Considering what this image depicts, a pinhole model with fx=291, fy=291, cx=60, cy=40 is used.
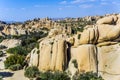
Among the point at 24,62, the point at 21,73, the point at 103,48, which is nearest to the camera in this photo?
the point at 103,48

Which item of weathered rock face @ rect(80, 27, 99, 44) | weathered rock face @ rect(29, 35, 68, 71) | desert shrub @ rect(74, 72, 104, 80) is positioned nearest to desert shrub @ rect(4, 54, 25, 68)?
weathered rock face @ rect(29, 35, 68, 71)

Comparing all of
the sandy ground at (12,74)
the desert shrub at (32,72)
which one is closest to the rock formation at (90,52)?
the desert shrub at (32,72)

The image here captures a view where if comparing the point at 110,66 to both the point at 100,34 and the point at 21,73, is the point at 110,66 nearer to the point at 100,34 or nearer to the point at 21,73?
the point at 100,34

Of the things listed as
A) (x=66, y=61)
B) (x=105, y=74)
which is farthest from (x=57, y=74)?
(x=105, y=74)

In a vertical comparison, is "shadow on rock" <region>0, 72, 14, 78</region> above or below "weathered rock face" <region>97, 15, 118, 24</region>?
below

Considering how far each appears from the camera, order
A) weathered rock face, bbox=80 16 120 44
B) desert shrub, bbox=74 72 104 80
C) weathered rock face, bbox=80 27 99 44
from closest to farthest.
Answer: desert shrub, bbox=74 72 104 80
weathered rock face, bbox=80 16 120 44
weathered rock face, bbox=80 27 99 44

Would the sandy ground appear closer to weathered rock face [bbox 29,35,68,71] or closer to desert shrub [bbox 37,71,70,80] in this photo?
weathered rock face [bbox 29,35,68,71]

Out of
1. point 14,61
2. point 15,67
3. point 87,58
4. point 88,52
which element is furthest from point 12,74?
point 88,52

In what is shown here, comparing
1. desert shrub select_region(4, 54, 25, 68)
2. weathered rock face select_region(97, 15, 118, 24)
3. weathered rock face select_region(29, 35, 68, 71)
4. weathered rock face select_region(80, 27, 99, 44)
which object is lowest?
desert shrub select_region(4, 54, 25, 68)

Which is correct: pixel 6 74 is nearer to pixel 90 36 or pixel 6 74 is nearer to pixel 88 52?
pixel 88 52

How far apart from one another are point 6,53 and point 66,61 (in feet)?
84.7

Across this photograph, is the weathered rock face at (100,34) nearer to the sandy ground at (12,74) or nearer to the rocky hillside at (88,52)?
the rocky hillside at (88,52)

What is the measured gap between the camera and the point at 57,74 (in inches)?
1666

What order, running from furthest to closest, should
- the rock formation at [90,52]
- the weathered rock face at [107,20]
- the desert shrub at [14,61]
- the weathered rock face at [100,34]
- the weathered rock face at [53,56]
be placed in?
the desert shrub at [14,61], the weathered rock face at [107,20], the weathered rock face at [53,56], the weathered rock face at [100,34], the rock formation at [90,52]
